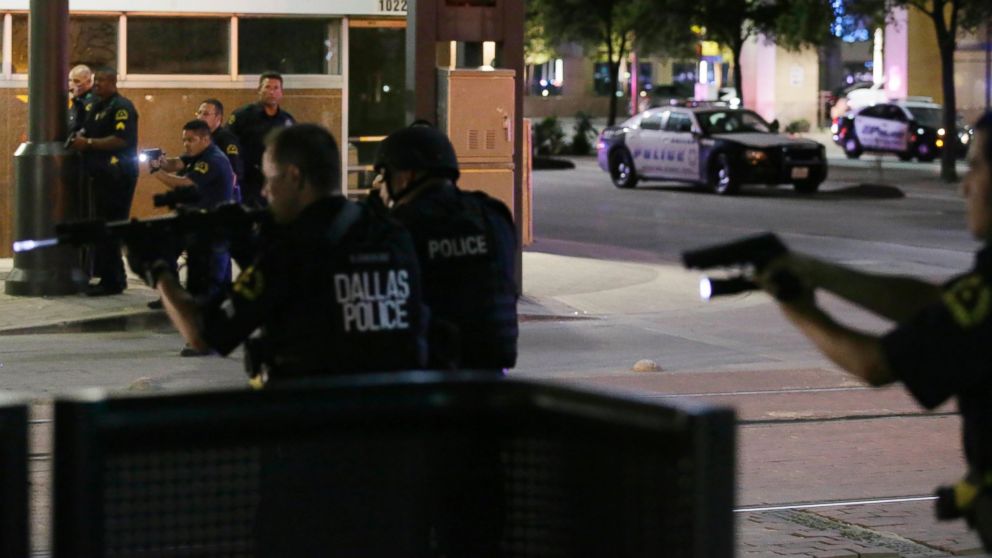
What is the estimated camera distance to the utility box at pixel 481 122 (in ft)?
48.1

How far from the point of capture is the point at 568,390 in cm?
317

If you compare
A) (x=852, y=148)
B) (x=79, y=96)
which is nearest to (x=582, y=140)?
(x=852, y=148)

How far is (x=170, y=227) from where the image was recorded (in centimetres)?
447

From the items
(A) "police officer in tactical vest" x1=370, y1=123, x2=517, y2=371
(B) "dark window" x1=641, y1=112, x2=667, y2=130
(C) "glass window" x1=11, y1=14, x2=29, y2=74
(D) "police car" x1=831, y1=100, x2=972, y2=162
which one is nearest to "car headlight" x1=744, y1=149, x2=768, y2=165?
(B) "dark window" x1=641, y1=112, x2=667, y2=130

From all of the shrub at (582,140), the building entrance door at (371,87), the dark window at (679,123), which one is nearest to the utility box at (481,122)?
the building entrance door at (371,87)

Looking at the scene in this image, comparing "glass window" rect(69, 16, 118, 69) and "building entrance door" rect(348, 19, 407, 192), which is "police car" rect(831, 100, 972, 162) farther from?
"glass window" rect(69, 16, 118, 69)

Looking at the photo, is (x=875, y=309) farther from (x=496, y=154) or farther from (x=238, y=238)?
(x=496, y=154)

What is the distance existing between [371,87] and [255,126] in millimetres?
4580

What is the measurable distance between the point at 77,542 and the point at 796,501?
17.8 ft

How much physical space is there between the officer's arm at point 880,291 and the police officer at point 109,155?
1124 cm

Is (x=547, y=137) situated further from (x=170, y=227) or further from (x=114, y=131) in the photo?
(x=170, y=227)

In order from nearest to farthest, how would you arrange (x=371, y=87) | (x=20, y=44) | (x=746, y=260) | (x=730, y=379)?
(x=746, y=260) < (x=730, y=379) < (x=20, y=44) < (x=371, y=87)

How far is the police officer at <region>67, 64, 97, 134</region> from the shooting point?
47.8 ft

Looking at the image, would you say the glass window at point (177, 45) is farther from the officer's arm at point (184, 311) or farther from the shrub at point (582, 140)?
the shrub at point (582, 140)
